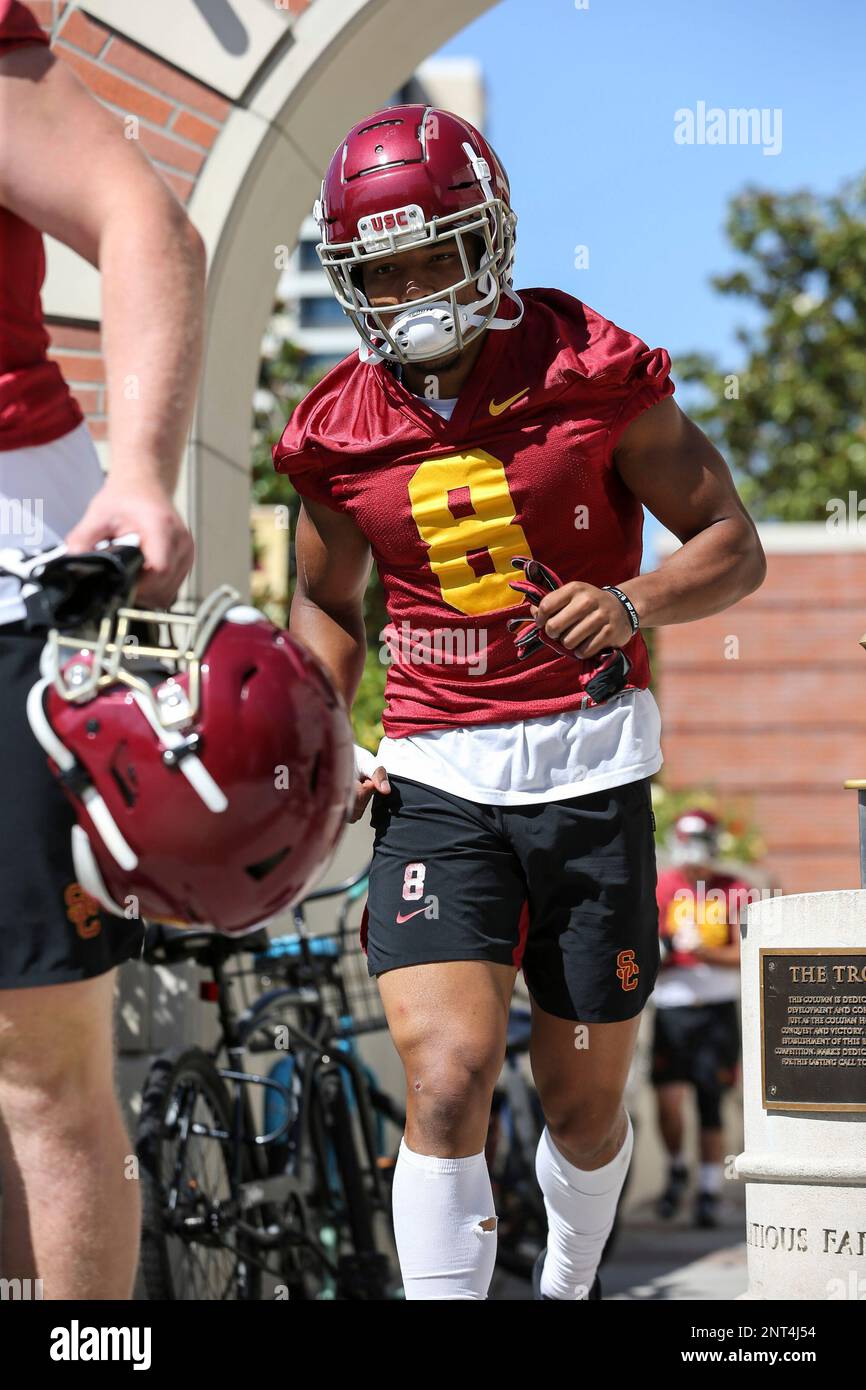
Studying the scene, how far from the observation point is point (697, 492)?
3234 millimetres

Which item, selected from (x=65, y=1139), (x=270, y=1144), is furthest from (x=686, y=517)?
(x=270, y=1144)

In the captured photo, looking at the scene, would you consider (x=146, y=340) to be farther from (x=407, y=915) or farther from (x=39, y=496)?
(x=407, y=915)

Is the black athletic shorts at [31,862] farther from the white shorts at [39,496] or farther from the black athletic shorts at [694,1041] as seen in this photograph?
the black athletic shorts at [694,1041]

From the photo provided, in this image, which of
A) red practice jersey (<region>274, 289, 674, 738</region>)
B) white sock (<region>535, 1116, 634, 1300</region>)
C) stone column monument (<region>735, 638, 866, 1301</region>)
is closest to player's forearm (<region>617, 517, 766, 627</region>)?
red practice jersey (<region>274, 289, 674, 738</region>)

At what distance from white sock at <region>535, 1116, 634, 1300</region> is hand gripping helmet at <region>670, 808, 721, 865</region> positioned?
21.4ft

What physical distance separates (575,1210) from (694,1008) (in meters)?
6.32

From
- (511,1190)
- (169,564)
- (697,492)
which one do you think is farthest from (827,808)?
(169,564)

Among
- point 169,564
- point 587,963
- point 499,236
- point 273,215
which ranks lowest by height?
point 587,963

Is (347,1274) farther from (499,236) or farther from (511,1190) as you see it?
(499,236)

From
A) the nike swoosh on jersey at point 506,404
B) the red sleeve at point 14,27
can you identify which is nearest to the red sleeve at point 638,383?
the nike swoosh on jersey at point 506,404

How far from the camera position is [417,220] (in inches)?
117

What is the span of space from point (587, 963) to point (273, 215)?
10.4 ft

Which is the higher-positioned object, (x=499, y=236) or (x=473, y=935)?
(x=499, y=236)

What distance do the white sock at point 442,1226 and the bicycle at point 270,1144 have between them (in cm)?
143
